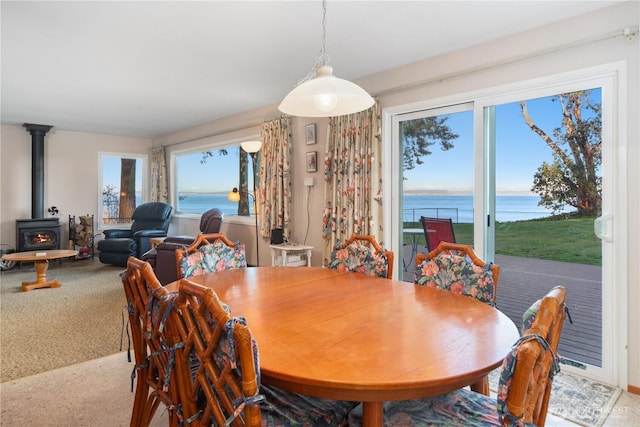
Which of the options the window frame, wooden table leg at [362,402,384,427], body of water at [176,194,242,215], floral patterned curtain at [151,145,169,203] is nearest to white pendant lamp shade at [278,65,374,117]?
wooden table leg at [362,402,384,427]

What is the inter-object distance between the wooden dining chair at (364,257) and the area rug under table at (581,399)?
976mm

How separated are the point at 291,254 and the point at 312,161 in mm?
1135

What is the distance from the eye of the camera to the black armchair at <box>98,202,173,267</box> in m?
5.82

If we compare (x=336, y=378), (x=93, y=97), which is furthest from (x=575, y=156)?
(x=93, y=97)

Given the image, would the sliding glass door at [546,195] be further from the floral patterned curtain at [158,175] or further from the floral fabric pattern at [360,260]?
the floral patterned curtain at [158,175]

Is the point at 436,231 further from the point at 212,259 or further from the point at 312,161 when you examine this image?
the point at 212,259

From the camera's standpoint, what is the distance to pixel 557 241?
2.69 metres

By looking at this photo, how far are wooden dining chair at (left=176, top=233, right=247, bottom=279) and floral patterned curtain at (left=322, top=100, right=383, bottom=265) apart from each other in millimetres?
1471

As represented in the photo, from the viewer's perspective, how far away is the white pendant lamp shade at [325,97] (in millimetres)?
1686

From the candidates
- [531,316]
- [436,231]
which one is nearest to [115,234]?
[436,231]

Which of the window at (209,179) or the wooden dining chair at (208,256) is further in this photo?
the window at (209,179)

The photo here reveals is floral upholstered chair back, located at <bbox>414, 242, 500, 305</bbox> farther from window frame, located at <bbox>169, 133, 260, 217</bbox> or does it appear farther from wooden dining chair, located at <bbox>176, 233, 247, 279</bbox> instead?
window frame, located at <bbox>169, 133, 260, 217</bbox>

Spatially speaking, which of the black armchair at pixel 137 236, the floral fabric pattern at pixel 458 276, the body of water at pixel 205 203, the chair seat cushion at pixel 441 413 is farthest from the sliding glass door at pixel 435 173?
the black armchair at pixel 137 236

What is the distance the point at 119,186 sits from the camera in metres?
7.57
